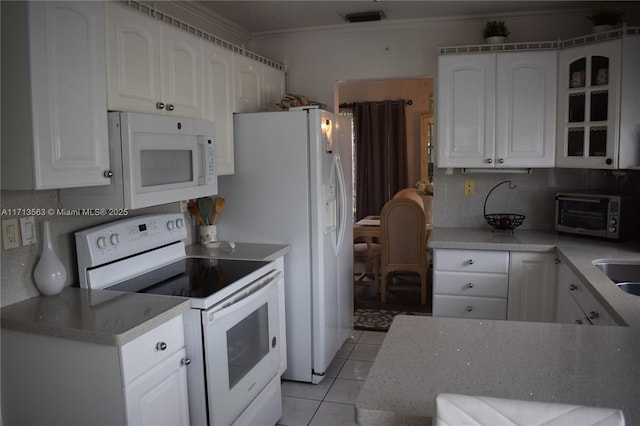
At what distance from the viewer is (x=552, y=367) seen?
1.41 m

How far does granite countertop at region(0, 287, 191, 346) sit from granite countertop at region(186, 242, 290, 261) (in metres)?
0.81

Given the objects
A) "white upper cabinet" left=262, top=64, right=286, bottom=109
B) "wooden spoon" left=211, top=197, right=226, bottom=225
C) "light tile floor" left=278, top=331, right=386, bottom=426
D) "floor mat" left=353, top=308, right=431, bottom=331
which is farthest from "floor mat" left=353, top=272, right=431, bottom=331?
"white upper cabinet" left=262, top=64, right=286, bottom=109

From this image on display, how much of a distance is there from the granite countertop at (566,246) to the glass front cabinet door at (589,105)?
1.57 feet

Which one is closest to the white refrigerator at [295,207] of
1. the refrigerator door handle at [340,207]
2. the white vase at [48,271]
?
the refrigerator door handle at [340,207]

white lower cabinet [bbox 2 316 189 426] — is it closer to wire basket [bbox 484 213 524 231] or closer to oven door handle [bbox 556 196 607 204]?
wire basket [bbox 484 213 524 231]

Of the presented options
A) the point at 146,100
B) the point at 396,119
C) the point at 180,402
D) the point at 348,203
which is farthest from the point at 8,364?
the point at 396,119

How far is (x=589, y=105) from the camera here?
10.4 feet

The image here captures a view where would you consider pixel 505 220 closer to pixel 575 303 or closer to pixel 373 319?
pixel 575 303

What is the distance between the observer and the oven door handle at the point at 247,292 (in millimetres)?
2266

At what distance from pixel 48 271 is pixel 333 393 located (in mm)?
1816

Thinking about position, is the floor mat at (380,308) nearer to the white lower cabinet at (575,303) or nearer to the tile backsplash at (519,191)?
the tile backsplash at (519,191)

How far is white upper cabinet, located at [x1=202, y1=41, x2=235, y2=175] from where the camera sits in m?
2.89

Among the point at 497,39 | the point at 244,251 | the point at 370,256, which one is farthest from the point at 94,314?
the point at 370,256

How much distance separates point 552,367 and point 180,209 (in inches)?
93.8
